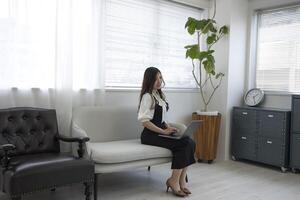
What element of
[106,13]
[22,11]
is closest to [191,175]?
[106,13]

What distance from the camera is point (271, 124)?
4.27 m

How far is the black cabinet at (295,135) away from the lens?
13.2 ft

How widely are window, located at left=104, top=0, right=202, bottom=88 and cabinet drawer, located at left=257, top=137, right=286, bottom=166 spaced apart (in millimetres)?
1368

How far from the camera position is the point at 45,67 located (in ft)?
10.7

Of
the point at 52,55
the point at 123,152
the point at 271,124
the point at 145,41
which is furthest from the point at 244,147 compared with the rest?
the point at 52,55

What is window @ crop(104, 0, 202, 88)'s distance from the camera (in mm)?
3936

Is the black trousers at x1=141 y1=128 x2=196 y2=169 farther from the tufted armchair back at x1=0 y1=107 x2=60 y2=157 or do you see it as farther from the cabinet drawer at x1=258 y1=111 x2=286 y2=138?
the cabinet drawer at x1=258 y1=111 x2=286 y2=138

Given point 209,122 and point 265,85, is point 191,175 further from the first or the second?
point 265,85

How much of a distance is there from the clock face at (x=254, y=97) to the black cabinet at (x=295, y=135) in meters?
0.69

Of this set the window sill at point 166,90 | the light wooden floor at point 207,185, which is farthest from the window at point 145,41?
the light wooden floor at point 207,185

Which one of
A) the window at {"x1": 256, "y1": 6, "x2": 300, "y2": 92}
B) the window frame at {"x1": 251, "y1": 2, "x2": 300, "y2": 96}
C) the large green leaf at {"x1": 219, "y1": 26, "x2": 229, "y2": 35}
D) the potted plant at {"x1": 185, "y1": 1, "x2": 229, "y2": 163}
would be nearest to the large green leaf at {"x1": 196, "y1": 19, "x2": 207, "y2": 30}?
the potted plant at {"x1": 185, "y1": 1, "x2": 229, "y2": 163}

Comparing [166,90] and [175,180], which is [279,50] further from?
[175,180]

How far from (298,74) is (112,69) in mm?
2617

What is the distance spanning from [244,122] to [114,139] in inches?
79.8
